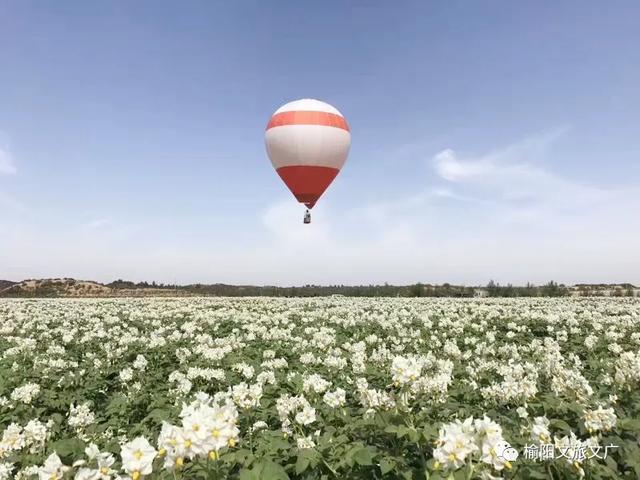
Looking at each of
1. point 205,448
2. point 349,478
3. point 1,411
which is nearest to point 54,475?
point 205,448

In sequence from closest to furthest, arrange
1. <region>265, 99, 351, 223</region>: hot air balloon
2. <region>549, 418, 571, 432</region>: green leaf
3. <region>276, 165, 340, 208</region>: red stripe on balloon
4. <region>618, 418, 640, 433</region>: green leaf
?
1. <region>549, 418, 571, 432</region>: green leaf
2. <region>618, 418, 640, 433</region>: green leaf
3. <region>265, 99, 351, 223</region>: hot air balloon
4. <region>276, 165, 340, 208</region>: red stripe on balloon

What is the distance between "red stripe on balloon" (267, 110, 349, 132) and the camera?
31.5m

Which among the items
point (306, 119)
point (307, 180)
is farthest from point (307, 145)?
point (307, 180)

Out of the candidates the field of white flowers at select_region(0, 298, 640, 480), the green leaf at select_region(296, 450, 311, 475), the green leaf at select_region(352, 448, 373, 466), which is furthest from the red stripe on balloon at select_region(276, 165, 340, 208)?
the green leaf at select_region(352, 448, 373, 466)

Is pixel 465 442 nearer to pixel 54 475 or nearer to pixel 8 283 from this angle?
pixel 54 475

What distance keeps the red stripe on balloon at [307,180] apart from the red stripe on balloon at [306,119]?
9.26 feet

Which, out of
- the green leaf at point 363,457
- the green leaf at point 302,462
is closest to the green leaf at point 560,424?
the green leaf at point 363,457

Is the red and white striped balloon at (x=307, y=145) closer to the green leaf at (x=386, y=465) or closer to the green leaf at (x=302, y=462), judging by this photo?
the green leaf at (x=302, y=462)

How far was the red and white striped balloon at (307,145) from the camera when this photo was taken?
31234 mm

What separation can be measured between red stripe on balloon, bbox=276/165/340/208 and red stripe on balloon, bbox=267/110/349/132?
2.82m

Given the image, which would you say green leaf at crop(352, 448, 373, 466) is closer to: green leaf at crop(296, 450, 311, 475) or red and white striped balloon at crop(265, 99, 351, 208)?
green leaf at crop(296, 450, 311, 475)

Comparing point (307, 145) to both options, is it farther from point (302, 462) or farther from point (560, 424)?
point (302, 462)

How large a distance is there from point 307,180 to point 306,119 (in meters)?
3.96

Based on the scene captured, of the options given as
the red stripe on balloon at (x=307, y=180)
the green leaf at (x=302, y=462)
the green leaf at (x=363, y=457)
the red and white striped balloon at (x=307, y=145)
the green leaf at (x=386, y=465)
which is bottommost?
the green leaf at (x=302, y=462)
